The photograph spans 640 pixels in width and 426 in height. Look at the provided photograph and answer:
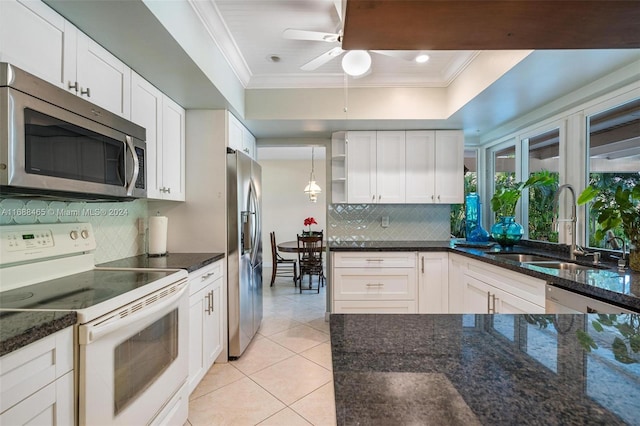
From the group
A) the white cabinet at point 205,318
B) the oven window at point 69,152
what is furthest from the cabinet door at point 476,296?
the oven window at point 69,152

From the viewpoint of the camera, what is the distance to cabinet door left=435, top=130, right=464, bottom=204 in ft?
10.9

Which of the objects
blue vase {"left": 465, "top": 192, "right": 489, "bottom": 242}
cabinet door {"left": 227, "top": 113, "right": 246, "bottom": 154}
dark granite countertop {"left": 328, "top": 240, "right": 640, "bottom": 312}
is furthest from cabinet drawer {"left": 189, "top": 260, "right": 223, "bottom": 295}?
blue vase {"left": 465, "top": 192, "right": 489, "bottom": 242}

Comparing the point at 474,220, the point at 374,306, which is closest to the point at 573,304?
the point at 374,306

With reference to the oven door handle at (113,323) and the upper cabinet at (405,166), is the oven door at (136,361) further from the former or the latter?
the upper cabinet at (405,166)

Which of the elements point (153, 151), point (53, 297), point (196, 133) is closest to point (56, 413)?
point (53, 297)

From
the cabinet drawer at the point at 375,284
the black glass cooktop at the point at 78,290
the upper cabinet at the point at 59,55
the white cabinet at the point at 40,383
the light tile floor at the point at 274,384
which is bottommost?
the light tile floor at the point at 274,384

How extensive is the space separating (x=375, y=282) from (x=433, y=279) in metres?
0.57

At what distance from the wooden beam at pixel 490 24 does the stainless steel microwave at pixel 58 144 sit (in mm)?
1199

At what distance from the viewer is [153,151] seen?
2133 millimetres

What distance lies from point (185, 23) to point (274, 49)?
0.83 metres

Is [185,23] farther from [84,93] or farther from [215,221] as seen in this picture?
[215,221]

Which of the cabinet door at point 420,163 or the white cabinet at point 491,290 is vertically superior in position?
the cabinet door at point 420,163

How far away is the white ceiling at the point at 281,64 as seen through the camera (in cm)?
150

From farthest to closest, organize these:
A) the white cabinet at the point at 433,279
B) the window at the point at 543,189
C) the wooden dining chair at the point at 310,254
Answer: the wooden dining chair at the point at 310,254
the white cabinet at the point at 433,279
the window at the point at 543,189
